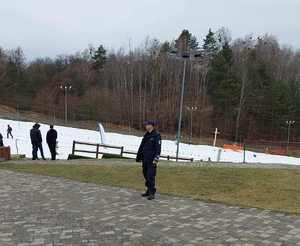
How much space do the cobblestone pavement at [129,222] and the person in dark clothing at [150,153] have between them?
423 millimetres

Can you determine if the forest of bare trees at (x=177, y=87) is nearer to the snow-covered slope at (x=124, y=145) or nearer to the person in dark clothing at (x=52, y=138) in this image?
the snow-covered slope at (x=124, y=145)

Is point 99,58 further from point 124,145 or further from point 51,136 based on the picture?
point 51,136

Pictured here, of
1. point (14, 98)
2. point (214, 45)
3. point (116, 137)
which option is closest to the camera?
point (116, 137)

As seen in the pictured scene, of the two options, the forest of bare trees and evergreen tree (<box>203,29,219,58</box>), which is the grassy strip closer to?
the forest of bare trees

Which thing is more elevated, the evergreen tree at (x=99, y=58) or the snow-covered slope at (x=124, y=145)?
the evergreen tree at (x=99, y=58)

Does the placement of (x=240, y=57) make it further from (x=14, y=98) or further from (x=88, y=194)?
(x=88, y=194)

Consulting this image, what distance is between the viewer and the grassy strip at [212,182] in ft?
32.9

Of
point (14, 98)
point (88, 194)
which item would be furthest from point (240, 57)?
point (88, 194)

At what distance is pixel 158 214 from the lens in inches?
338

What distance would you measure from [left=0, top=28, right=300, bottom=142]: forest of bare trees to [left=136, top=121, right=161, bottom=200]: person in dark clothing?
72.2 meters

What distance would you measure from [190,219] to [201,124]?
77.5 m

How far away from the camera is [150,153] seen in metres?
9.94

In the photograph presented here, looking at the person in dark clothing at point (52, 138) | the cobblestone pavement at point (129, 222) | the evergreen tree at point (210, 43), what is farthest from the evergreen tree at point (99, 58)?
the cobblestone pavement at point (129, 222)

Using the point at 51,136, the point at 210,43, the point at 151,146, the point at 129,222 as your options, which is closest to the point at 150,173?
the point at 151,146
